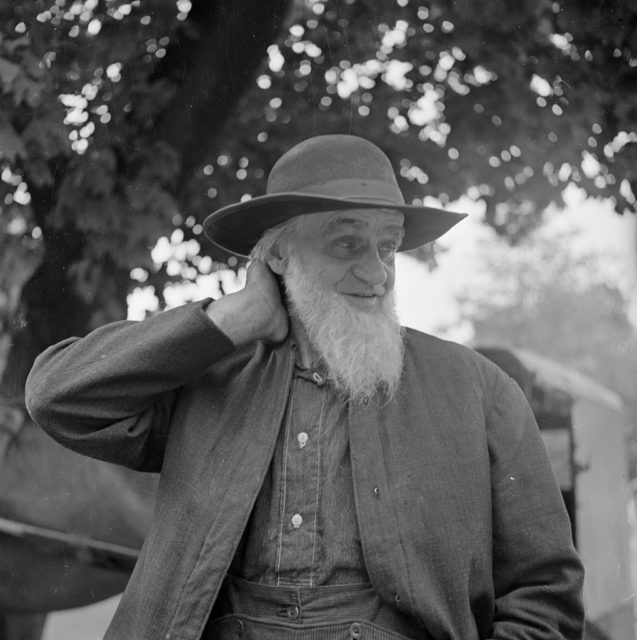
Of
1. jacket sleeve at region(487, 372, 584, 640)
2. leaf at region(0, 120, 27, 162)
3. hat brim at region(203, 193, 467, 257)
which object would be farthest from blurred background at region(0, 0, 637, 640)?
jacket sleeve at region(487, 372, 584, 640)

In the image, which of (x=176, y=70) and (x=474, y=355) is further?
(x=176, y=70)

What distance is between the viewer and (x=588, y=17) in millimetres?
2959

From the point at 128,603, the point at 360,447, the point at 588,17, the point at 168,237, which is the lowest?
the point at 128,603

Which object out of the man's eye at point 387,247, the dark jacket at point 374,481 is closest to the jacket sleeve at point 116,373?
the dark jacket at point 374,481

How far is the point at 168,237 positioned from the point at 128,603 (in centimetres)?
148

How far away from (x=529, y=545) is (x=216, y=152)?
199cm

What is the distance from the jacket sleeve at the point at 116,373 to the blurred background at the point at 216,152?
1.00 metres

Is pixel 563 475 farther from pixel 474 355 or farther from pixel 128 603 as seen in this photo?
pixel 128 603

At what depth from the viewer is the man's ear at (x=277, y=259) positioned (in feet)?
8.66

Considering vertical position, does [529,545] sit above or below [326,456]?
below

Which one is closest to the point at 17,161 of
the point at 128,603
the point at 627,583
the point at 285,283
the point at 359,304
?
the point at 285,283

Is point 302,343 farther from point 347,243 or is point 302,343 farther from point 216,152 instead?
point 216,152

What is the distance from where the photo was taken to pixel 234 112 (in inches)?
135

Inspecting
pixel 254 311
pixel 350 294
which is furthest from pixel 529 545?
pixel 254 311
